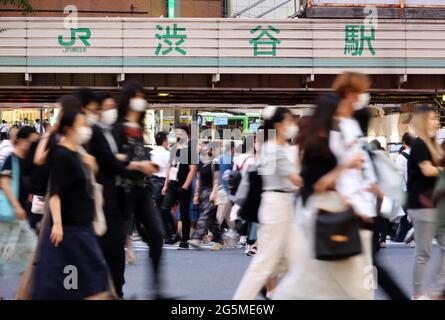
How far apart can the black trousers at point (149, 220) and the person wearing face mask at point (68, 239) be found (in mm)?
1067

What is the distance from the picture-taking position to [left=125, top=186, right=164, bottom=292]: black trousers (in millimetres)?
7824

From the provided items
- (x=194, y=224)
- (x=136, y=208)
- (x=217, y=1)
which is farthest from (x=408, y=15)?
(x=136, y=208)

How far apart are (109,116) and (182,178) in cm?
596

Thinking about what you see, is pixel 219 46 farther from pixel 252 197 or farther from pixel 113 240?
pixel 113 240

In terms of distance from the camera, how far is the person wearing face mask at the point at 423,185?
8.35 meters

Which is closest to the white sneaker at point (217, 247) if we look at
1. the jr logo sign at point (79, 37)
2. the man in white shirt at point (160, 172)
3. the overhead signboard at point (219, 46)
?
the man in white shirt at point (160, 172)

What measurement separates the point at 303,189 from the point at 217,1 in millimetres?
42116

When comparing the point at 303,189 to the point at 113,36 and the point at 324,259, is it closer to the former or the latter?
the point at 324,259

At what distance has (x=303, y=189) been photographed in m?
6.25

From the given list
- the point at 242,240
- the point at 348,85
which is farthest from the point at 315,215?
the point at 242,240

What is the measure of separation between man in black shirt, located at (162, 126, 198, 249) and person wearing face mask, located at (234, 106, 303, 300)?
232 inches

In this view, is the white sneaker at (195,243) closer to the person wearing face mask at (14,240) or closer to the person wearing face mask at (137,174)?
the person wearing face mask at (14,240)

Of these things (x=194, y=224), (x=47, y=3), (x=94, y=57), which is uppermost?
(x=47, y=3)

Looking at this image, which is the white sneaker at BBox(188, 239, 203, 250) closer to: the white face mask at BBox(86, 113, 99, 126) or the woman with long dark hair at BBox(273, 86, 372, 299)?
the white face mask at BBox(86, 113, 99, 126)
